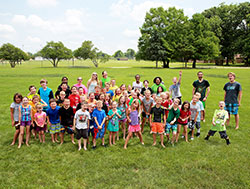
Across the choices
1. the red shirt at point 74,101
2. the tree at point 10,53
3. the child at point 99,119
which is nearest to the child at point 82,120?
the child at point 99,119

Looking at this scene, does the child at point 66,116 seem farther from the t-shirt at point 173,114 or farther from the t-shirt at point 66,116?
the t-shirt at point 173,114

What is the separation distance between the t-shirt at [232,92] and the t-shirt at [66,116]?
668 centimetres

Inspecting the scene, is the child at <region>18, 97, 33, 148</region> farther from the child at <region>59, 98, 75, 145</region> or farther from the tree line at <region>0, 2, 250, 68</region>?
the tree line at <region>0, 2, 250, 68</region>

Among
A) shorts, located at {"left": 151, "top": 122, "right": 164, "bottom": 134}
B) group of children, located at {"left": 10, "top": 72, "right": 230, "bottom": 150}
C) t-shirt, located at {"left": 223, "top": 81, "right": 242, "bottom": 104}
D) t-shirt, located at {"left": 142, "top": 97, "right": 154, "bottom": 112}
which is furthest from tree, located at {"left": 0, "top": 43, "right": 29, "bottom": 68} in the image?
t-shirt, located at {"left": 223, "top": 81, "right": 242, "bottom": 104}

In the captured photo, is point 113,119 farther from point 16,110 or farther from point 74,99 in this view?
point 16,110

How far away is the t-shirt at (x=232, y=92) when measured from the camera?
7284mm

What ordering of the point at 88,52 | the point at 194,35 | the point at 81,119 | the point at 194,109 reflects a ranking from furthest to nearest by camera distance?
the point at 88,52
the point at 194,35
the point at 194,109
the point at 81,119

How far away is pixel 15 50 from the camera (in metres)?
68.2

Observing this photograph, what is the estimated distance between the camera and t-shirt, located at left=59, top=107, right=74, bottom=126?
6.04 metres

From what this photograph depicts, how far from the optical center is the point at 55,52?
64.2 metres

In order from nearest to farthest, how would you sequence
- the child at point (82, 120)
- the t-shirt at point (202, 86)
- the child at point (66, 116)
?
the child at point (82, 120) < the child at point (66, 116) < the t-shirt at point (202, 86)

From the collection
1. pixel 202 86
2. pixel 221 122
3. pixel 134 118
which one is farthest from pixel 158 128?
pixel 202 86

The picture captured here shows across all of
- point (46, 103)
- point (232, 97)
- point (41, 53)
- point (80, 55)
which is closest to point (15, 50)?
point (41, 53)

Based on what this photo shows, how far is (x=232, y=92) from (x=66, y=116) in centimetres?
698
